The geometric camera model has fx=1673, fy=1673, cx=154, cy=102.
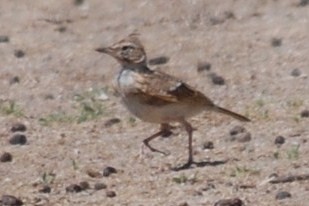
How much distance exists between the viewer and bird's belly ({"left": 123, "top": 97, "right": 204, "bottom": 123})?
40.3ft

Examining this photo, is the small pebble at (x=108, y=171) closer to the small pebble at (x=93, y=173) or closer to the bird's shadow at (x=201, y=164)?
the small pebble at (x=93, y=173)

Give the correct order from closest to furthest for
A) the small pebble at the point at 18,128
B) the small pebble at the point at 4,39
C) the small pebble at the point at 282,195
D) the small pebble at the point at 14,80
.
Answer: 1. the small pebble at the point at 282,195
2. the small pebble at the point at 18,128
3. the small pebble at the point at 14,80
4. the small pebble at the point at 4,39

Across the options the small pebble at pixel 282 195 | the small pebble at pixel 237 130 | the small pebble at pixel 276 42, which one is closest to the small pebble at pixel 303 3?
the small pebble at pixel 276 42

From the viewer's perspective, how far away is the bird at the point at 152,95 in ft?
40.4

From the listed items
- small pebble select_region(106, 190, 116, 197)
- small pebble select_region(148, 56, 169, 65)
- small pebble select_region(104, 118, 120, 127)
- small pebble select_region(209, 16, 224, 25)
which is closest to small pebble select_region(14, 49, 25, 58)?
small pebble select_region(148, 56, 169, 65)

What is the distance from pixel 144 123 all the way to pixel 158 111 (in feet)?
4.92

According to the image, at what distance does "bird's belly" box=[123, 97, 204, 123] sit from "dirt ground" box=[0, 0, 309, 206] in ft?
1.07

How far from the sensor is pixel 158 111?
1234cm

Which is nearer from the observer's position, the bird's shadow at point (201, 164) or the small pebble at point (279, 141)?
the bird's shadow at point (201, 164)

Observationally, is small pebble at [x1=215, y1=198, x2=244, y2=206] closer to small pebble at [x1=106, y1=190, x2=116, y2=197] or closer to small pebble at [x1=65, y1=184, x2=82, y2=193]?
small pebble at [x1=106, y1=190, x2=116, y2=197]

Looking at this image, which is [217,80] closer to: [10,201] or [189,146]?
[189,146]

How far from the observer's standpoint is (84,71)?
16078 mm

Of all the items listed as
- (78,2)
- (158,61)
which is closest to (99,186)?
(158,61)

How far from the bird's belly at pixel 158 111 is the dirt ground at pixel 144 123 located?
0.32m
